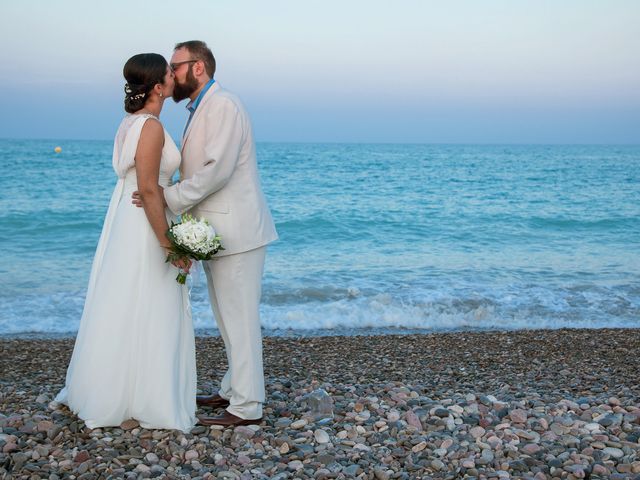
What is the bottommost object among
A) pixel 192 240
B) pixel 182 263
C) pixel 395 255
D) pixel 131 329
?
pixel 395 255

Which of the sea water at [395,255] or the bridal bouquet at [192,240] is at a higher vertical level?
the bridal bouquet at [192,240]

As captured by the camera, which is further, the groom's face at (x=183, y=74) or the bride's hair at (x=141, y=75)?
the groom's face at (x=183, y=74)

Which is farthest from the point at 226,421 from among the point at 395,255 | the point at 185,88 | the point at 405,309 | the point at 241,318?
the point at 395,255

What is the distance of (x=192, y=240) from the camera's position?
387 cm

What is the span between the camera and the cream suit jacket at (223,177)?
155 inches

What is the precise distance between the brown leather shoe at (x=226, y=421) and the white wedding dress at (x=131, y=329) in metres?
0.17

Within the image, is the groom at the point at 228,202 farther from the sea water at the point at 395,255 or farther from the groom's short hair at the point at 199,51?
the sea water at the point at 395,255

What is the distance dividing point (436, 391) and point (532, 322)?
4.70 m

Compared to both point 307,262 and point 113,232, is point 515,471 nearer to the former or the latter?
point 113,232

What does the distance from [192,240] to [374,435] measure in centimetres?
154

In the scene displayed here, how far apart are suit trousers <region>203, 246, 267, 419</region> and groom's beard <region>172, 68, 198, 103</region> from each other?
93 centimetres

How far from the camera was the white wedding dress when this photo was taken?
4152 millimetres

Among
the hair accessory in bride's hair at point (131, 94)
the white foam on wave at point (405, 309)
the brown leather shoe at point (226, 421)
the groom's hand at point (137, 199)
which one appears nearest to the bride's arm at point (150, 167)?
the groom's hand at point (137, 199)

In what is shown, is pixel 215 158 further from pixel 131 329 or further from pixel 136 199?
pixel 131 329
